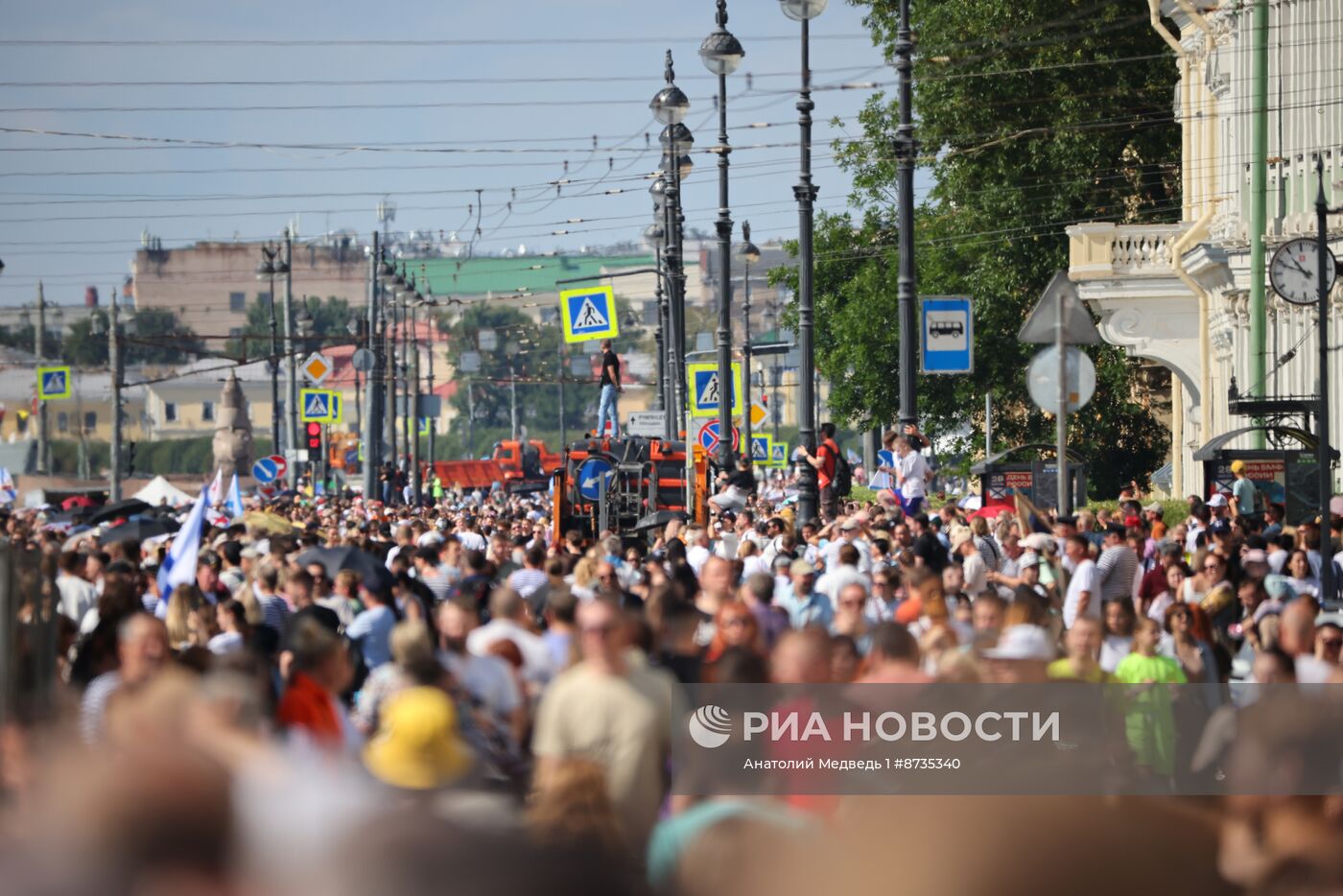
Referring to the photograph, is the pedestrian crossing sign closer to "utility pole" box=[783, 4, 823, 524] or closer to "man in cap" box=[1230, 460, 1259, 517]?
"utility pole" box=[783, 4, 823, 524]

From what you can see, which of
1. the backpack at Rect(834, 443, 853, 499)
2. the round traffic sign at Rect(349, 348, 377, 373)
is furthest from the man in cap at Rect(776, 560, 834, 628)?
the round traffic sign at Rect(349, 348, 377, 373)

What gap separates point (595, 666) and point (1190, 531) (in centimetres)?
1251

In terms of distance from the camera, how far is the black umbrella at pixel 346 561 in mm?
13508

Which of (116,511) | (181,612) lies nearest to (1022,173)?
(116,511)

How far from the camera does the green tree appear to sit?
40844 mm

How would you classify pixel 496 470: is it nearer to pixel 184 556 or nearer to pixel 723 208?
pixel 723 208

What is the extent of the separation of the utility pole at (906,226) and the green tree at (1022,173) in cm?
1685

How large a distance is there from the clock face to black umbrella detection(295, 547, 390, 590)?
13006mm

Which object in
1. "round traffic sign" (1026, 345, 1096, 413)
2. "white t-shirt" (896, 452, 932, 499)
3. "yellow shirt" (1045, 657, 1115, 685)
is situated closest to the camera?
"yellow shirt" (1045, 657, 1115, 685)

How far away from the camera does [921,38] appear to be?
42688mm

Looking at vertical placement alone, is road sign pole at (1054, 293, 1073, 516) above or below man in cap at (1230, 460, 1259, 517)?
above

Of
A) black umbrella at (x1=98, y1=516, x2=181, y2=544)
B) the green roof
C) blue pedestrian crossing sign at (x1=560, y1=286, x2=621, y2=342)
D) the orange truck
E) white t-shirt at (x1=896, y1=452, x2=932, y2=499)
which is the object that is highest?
the green roof

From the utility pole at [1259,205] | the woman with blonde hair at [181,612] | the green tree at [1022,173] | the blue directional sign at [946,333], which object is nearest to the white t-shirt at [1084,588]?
the woman with blonde hair at [181,612]

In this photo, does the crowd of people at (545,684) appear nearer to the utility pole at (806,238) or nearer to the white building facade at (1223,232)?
the utility pole at (806,238)
